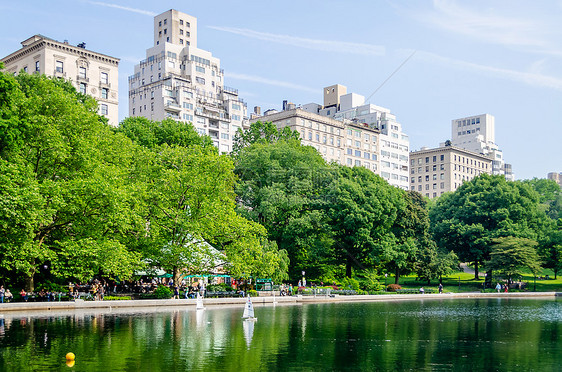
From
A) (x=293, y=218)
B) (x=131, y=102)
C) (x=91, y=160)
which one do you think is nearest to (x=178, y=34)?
(x=131, y=102)

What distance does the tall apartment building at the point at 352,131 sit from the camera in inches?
5807

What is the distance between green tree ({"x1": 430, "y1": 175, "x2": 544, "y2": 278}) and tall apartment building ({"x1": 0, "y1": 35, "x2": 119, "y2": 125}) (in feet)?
194

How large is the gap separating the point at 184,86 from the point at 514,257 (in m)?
83.4

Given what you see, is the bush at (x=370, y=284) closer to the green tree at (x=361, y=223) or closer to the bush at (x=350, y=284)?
the bush at (x=350, y=284)

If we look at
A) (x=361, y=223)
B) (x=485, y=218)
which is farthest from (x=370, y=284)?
(x=485, y=218)

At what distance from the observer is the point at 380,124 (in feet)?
574

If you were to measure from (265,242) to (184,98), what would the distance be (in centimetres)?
7888

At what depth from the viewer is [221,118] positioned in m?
146

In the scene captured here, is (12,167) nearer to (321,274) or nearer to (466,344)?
(466,344)

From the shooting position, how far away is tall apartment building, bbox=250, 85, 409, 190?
484 feet

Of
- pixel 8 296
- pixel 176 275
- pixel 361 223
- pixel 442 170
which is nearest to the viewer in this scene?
pixel 8 296

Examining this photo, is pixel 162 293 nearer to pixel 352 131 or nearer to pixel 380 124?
pixel 352 131

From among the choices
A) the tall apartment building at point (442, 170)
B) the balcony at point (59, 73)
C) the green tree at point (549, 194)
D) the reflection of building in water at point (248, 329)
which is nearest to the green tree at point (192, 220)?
the reflection of building in water at point (248, 329)

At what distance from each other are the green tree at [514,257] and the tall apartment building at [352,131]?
62226mm
